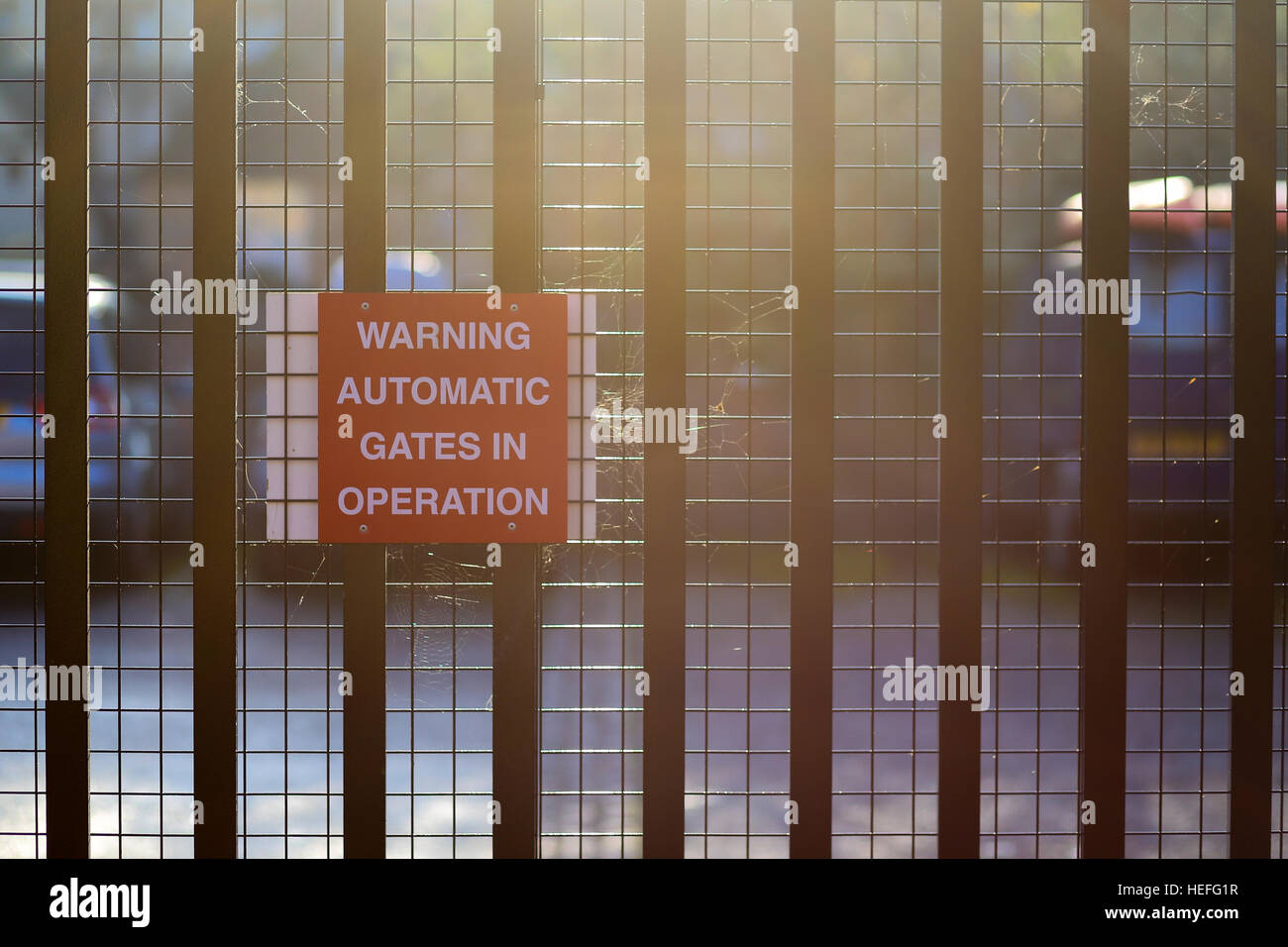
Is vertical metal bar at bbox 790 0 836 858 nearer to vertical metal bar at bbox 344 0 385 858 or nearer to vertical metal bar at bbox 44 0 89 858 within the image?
vertical metal bar at bbox 344 0 385 858

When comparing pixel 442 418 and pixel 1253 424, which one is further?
pixel 1253 424

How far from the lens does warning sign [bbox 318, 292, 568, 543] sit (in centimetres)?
529

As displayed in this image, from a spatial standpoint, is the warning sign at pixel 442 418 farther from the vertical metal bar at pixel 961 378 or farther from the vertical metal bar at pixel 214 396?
the vertical metal bar at pixel 961 378

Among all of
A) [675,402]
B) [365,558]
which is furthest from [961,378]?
[365,558]

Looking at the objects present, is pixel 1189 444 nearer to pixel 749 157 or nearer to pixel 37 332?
pixel 749 157

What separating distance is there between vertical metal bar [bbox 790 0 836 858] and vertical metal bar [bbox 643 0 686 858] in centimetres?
81

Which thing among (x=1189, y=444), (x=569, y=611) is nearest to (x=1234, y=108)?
(x=1189, y=444)

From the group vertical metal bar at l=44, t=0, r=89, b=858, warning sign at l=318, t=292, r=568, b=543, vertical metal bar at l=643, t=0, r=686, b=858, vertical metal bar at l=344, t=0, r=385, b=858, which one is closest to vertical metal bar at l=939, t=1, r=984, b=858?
vertical metal bar at l=643, t=0, r=686, b=858

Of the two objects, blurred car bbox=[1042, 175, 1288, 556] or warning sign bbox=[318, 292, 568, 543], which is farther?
blurred car bbox=[1042, 175, 1288, 556]

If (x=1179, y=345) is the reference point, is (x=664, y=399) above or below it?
below

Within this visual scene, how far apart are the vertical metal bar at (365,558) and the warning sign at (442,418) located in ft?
0.69

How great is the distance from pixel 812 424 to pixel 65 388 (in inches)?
208

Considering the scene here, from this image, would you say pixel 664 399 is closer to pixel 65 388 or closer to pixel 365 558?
pixel 365 558

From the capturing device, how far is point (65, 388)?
5387 mm
